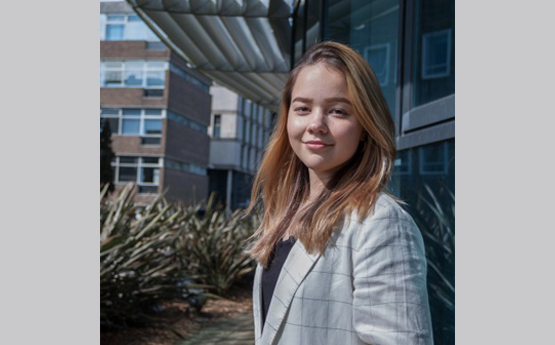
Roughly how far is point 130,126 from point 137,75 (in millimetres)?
3566

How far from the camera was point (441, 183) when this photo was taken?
10.7ft

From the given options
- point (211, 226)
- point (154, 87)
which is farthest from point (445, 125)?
point (154, 87)

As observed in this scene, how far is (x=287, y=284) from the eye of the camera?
136cm

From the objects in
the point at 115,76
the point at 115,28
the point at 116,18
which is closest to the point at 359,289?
the point at 115,76

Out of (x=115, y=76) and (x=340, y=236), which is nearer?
(x=340, y=236)

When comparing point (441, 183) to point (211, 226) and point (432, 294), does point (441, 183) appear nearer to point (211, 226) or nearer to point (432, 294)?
point (432, 294)

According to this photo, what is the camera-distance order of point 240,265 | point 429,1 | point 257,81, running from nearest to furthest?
point 429,1
point 240,265
point 257,81

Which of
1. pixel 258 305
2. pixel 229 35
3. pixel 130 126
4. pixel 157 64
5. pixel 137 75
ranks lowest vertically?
pixel 258 305

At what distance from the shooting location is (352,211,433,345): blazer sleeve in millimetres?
1224

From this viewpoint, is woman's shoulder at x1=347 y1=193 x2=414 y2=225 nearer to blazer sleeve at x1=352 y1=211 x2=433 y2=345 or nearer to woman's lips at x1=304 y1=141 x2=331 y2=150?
blazer sleeve at x1=352 y1=211 x2=433 y2=345

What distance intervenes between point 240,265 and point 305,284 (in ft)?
29.0

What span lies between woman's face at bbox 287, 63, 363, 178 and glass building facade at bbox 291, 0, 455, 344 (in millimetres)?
1149

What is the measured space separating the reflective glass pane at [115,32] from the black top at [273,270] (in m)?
46.6

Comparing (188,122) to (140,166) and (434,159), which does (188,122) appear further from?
(434,159)
